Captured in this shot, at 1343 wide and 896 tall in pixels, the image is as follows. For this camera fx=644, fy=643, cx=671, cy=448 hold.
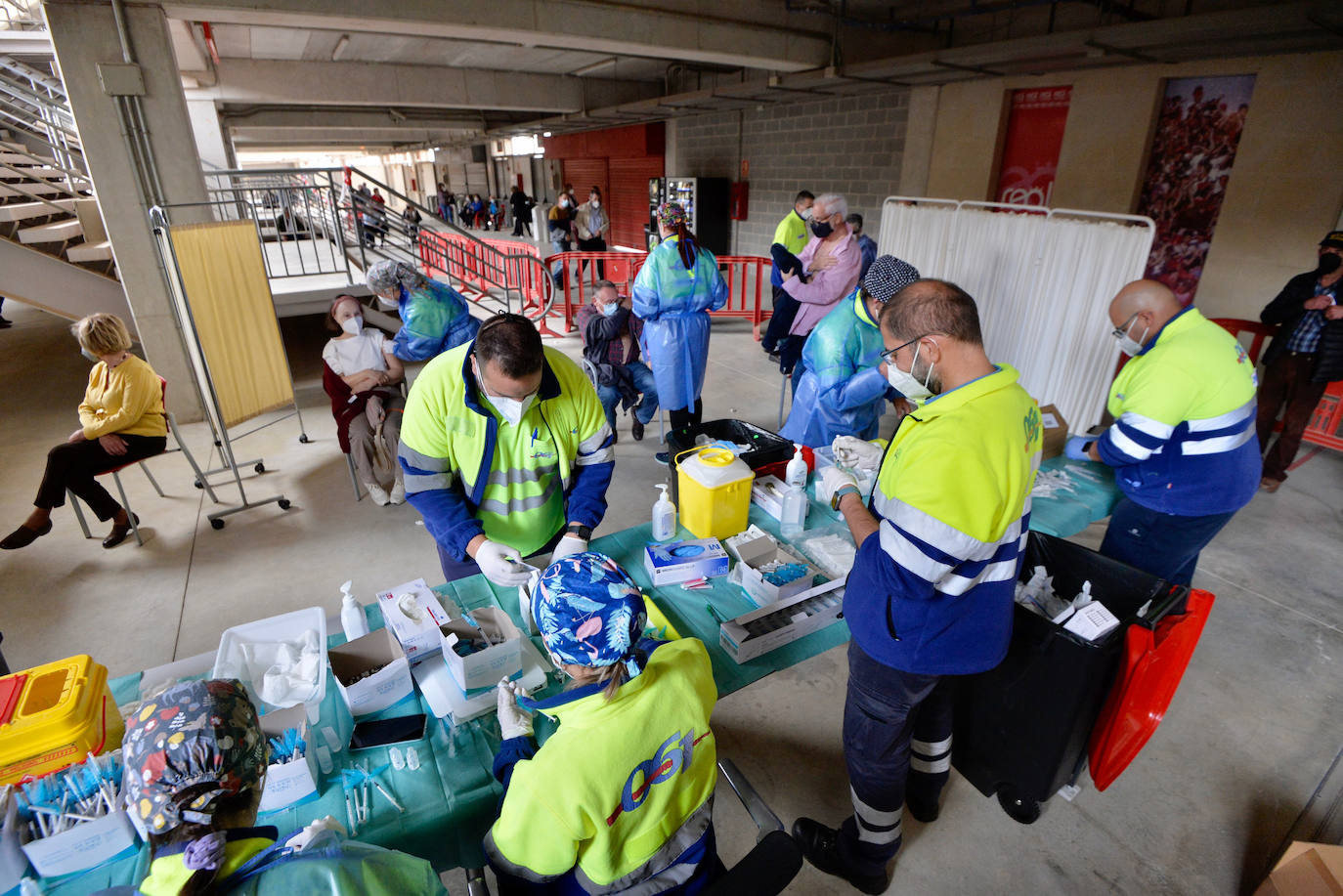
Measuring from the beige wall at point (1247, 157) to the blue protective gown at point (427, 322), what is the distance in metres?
6.45

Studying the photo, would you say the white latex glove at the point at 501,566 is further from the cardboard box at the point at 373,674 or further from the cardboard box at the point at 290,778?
the cardboard box at the point at 290,778

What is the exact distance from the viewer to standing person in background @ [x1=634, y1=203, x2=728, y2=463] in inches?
181

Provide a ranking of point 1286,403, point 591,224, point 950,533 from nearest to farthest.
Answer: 1. point 950,533
2. point 1286,403
3. point 591,224

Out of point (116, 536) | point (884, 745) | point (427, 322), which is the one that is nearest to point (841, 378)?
point (884, 745)

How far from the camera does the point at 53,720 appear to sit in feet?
4.34

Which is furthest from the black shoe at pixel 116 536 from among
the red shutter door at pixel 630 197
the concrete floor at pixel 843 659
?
the red shutter door at pixel 630 197

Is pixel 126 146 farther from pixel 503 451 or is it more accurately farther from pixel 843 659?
pixel 843 659

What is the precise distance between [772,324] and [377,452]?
13.1 feet

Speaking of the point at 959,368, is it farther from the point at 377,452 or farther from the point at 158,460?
the point at 158,460

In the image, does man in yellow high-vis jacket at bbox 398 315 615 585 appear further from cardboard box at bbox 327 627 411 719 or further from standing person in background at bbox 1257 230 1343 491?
standing person in background at bbox 1257 230 1343 491

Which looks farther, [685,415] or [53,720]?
[685,415]

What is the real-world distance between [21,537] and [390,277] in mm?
2707

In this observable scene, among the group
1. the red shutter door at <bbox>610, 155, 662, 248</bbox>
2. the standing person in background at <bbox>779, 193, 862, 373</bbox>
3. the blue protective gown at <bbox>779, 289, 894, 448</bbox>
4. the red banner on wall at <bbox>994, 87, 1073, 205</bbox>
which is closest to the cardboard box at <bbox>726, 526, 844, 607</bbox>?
the blue protective gown at <bbox>779, 289, 894, 448</bbox>

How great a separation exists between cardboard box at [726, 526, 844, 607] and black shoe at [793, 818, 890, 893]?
2.65 ft
